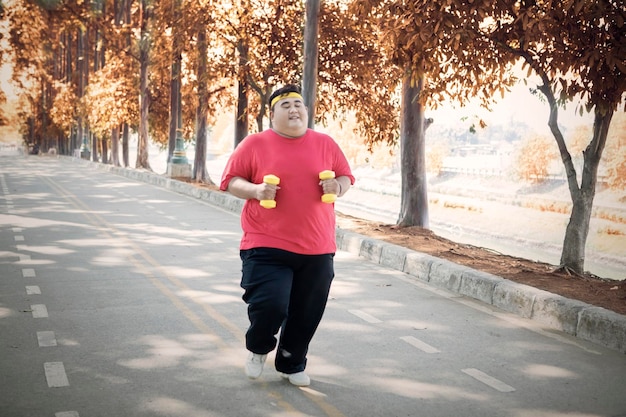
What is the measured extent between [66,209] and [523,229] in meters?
30.4

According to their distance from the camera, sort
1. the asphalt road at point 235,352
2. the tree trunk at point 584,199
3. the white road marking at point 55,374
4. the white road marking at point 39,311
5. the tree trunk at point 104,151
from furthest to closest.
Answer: the tree trunk at point 104,151 → the tree trunk at point 584,199 → the white road marking at point 39,311 → the white road marking at point 55,374 → the asphalt road at point 235,352

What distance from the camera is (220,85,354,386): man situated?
4.89m

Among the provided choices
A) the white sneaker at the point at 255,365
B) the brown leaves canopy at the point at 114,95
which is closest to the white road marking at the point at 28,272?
the white sneaker at the point at 255,365

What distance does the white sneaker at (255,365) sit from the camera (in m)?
5.16

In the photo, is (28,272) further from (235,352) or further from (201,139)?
(201,139)

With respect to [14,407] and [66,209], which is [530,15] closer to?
[14,407]

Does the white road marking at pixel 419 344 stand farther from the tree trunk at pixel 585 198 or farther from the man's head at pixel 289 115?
the tree trunk at pixel 585 198

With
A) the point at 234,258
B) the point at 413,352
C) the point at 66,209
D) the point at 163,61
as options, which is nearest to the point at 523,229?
the point at 163,61

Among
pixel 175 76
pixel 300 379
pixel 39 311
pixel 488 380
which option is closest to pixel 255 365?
pixel 300 379

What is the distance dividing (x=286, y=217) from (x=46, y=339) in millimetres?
2592

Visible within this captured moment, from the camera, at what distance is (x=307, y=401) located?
4828mm

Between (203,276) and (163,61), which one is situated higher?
(163,61)

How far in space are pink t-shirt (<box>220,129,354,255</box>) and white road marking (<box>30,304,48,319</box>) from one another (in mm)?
2912

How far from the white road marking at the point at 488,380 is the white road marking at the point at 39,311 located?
152 inches
